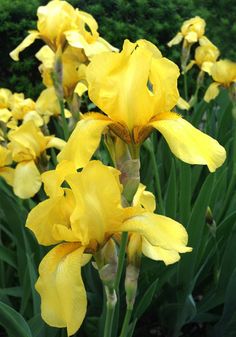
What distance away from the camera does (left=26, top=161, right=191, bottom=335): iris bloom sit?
2.99 feet

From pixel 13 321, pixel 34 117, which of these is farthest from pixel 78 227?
pixel 34 117

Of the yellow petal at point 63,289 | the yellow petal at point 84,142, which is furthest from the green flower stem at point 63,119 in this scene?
the yellow petal at point 63,289

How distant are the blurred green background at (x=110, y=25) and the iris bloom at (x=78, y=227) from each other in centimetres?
244

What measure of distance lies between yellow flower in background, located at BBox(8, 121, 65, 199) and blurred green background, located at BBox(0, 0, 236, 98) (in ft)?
4.79

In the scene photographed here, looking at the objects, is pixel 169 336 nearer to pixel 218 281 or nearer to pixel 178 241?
pixel 218 281

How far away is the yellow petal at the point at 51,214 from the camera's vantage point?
3.26ft

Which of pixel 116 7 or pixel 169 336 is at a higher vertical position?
pixel 116 7

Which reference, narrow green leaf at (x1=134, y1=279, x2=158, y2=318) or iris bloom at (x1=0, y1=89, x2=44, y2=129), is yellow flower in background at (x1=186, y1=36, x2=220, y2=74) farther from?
narrow green leaf at (x1=134, y1=279, x2=158, y2=318)

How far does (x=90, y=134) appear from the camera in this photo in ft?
3.38

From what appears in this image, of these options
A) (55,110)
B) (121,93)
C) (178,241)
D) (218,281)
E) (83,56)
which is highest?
(121,93)

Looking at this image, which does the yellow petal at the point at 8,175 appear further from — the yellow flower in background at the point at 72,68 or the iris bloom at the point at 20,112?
the yellow flower in background at the point at 72,68

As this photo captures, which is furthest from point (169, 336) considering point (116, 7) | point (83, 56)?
point (116, 7)

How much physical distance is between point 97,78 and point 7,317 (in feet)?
2.07

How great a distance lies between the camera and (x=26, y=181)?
1908 millimetres
